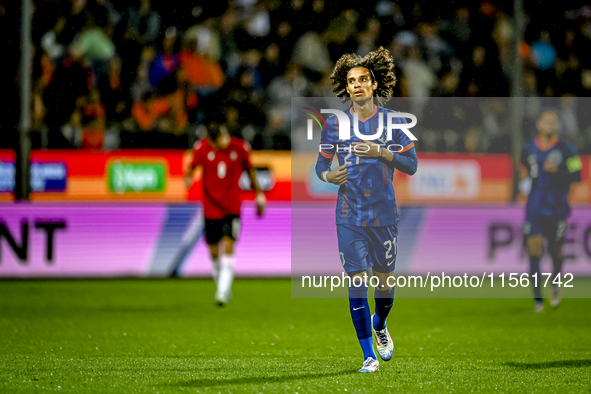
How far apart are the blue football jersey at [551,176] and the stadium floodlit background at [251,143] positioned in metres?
1.21

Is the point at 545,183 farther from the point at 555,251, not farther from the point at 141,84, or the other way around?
the point at 141,84

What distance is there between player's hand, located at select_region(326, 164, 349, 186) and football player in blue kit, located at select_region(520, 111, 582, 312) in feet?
15.0

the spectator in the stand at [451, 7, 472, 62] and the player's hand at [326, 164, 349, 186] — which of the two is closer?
Answer: the player's hand at [326, 164, 349, 186]

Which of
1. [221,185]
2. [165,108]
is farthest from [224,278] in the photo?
Result: [165,108]

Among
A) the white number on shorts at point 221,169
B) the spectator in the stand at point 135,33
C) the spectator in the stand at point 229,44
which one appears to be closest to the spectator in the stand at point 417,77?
the spectator in the stand at point 229,44

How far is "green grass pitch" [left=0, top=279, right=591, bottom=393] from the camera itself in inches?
218

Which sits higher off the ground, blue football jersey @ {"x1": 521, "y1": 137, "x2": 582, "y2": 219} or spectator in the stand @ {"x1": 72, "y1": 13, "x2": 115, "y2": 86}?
spectator in the stand @ {"x1": 72, "y1": 13, "x2": 115, "y2": 86}

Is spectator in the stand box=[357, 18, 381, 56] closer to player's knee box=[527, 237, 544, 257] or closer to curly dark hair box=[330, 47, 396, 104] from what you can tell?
player's knee box=[527, 237, 544, 257]

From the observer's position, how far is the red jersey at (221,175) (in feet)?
33.9

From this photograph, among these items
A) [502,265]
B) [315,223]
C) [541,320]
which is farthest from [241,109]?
[541,320]

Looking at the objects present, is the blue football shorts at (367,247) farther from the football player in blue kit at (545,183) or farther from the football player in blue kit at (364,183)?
the football player in blue kit at (545,183)

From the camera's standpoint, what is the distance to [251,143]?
15008 mm

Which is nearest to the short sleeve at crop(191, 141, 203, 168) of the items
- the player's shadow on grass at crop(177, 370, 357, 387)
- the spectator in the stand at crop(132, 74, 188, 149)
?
the spectator in the stand at crop(132, 74, 188, 149)

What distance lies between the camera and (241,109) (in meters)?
15.2
